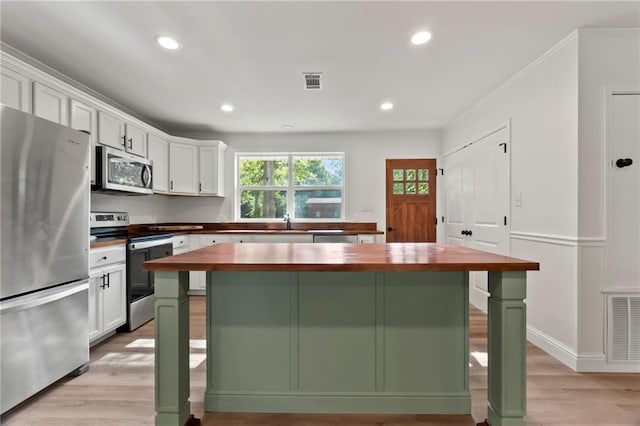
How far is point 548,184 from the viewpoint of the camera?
247cm

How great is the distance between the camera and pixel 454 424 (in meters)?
1.62

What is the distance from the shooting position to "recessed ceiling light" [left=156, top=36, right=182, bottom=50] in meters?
2.22

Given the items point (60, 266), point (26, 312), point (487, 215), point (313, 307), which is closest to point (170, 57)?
point (60, 266)

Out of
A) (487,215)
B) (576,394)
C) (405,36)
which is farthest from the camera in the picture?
(487,215)

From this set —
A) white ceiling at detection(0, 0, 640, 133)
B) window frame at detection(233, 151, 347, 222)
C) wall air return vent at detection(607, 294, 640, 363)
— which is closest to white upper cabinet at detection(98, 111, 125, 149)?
white ceiling at detection(0, 0, 640, 133)

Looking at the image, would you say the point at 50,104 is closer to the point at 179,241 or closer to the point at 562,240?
the point at 179,241

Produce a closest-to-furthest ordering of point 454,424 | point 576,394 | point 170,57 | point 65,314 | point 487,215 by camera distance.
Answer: point 454,424 < point 576,394 < point 65,314 < point 170,57 < point 487,215

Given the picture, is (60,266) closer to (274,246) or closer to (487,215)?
(274,246)

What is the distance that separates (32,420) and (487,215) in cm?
401

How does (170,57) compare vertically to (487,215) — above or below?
above

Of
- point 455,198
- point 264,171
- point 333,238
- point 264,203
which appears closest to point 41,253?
point 333,238

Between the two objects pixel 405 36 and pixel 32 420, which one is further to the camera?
pixel 405 36

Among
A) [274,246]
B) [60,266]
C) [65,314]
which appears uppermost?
[274,246]

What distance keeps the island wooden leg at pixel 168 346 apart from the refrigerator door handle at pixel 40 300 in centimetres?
93
